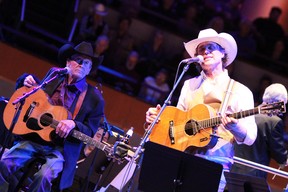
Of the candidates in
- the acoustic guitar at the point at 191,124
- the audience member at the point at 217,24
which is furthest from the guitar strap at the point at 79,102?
the audience member at the point at 217,24

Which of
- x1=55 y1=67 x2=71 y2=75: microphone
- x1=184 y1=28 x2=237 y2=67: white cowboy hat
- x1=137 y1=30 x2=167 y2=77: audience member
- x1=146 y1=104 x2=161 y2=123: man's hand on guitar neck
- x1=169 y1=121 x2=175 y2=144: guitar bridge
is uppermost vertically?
x1=137 y1=30 x2=167 y2=77: audience member

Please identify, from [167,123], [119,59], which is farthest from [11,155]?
[119,59]

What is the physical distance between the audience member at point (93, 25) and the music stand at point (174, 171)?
6.05 metres

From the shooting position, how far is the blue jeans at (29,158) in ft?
21.6

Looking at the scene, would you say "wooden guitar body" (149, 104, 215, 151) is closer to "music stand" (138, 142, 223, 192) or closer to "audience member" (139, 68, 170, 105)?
"music stand" (138, 142, 223, 192)

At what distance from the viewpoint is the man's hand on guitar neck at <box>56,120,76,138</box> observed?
6730mm

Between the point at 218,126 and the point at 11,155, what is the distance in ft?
8.11

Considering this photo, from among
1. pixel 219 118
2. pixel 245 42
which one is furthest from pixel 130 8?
pixel 219 118

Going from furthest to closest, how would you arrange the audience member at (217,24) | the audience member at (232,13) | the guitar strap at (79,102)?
1. the audience member at (232,13)
2. the audience member at (217,24)
3. the guitar strap at (79,102)

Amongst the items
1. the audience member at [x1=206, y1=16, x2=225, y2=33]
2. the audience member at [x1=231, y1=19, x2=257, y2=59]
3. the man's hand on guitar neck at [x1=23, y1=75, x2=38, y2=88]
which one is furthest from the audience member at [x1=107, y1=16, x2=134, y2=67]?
the man's hand on guitar neck at [x1=23, y1=75, x2=38, y2=88]

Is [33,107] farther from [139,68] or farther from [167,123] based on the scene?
[139,68]

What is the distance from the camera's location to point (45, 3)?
43.4 feet

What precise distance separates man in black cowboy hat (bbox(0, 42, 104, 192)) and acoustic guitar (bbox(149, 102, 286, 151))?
109cm

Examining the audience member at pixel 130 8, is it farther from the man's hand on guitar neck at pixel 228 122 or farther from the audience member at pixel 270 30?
the man's hand on guitar neck at pixel 228 122
